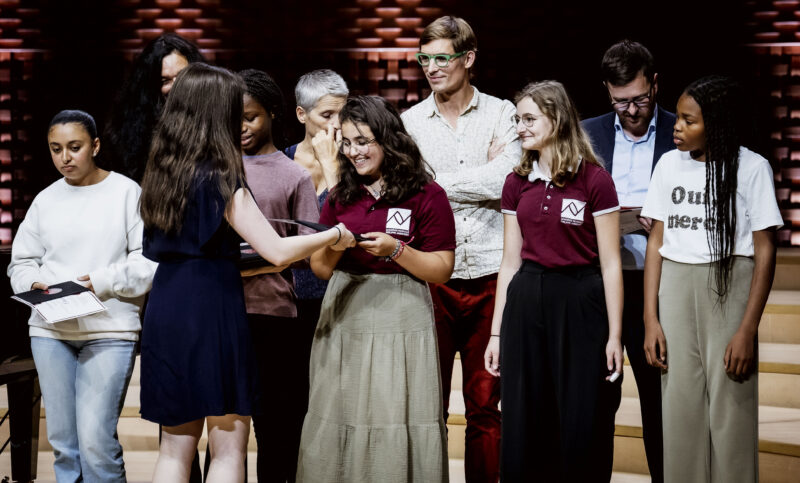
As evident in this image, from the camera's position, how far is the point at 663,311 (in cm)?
225

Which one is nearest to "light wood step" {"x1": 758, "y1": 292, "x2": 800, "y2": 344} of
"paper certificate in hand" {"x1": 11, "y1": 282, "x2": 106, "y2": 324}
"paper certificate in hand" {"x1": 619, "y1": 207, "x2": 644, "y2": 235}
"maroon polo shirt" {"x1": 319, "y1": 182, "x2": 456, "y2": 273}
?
"paper certificate in hand" {"x1": 619, "y1": 207, "x2": 644, "y2": 235}

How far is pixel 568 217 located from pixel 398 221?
0.50m

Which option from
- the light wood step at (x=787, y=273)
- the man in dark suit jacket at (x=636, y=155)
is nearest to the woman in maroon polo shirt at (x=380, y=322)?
the man in dark suit jacket at (x=636, y=155)

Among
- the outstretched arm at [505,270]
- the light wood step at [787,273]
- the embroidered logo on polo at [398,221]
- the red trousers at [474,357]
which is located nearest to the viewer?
the embroidered logo on polo at [398,221]

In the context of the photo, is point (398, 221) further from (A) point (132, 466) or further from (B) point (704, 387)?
(A) point (132, 466)

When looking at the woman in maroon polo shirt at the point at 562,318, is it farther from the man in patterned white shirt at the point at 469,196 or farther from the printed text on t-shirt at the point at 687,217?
the man in patterned white shirt at the point at 469,196

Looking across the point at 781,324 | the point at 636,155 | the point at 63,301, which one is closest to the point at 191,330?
the point at 63,301

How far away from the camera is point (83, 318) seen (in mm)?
2414

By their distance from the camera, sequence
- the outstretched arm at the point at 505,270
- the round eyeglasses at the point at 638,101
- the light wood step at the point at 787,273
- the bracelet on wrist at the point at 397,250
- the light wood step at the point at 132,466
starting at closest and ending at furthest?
the bracelet on wrist at the point at 397,250 → the outstretched arm at the point at 505,270 → the round eyeglasses at the point at 638,101 → the light wood step at the point at 132,466 → the light wood step at the point at 787,273

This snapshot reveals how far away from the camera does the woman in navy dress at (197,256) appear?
189 centimetres

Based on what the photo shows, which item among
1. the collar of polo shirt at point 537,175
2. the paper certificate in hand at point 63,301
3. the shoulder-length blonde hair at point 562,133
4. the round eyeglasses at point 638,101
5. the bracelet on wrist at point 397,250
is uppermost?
the round eyeglasses at point 638,101

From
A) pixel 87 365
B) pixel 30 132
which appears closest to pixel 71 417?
pixel 87 365

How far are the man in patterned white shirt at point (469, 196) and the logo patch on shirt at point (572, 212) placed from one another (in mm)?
354

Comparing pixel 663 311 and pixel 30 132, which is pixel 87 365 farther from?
pixel 30 132
